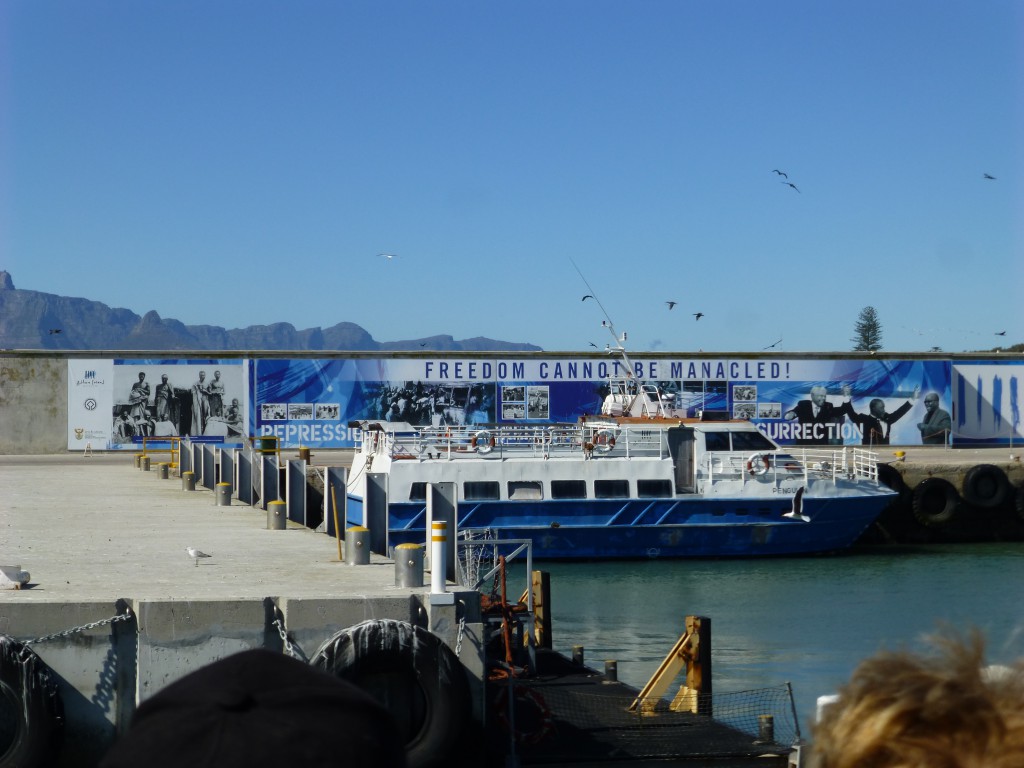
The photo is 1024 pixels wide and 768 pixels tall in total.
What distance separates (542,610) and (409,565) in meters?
6.98

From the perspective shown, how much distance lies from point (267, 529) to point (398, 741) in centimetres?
1601

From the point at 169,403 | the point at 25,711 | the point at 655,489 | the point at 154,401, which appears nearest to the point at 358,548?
the point at 25,711

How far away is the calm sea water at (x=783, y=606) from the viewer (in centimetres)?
1747

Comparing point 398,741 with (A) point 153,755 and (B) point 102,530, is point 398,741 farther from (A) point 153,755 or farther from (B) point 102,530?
(B) point 102,530

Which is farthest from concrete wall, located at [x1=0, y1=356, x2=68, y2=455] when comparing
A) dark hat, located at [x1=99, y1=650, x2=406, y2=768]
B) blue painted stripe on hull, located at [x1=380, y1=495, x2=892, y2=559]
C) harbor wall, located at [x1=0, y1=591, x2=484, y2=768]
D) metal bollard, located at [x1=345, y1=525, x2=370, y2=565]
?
dark hat, located at [x1=99, y1=650, x2=406, y2=768]

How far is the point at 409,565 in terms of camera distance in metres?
10.2

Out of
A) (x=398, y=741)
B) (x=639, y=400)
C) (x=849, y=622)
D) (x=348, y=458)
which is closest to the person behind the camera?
(x=398, y=741)

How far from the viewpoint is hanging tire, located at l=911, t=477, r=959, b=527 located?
3341 centimetres

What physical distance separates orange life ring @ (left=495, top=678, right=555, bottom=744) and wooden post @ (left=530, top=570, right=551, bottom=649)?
493cm

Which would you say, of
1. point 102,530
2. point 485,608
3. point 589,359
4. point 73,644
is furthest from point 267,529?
point 589,359

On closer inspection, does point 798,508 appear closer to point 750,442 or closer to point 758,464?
point 758,464

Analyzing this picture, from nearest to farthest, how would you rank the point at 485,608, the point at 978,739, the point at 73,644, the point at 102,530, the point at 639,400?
1. the point at 978,739
2. the point at 73,644
3. the point at 485,608
4. the point at 102,530
5. the point at 639,400

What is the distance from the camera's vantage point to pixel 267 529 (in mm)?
17484

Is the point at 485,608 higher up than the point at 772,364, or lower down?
lower down
